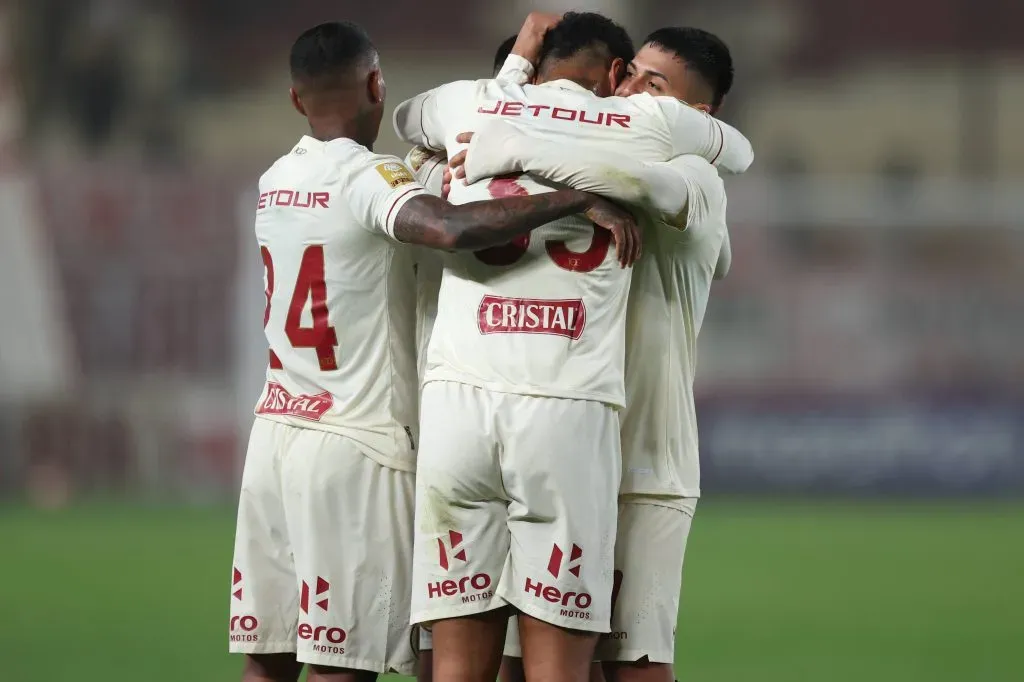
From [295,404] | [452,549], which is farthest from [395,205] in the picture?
[452,549]

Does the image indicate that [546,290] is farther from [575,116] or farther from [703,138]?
[703,138]

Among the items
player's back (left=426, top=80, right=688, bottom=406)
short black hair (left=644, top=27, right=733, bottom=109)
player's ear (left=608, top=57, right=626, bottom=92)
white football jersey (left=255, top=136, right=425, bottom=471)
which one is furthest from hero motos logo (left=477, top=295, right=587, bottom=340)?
short black hair (left=644, top=27, right=733, bottom=109)

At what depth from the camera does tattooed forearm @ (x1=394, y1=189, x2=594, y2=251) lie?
3543 millimetres

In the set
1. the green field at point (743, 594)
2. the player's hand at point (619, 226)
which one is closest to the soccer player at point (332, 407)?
the player's hand at point (619, 226)

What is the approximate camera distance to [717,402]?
13.5m

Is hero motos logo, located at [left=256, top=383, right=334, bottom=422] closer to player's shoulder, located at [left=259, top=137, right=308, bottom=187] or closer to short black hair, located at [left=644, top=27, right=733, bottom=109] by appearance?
player's shoulder, located at [left=259, top=137, right=308, bottom=187]

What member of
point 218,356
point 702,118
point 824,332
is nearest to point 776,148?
point 824,332

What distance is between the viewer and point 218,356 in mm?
13266

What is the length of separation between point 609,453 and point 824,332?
423 inches

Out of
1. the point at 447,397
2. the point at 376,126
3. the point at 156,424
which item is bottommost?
the point at 156,424

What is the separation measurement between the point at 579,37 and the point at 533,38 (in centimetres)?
13

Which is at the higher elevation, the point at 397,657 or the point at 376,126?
the point at 376,126

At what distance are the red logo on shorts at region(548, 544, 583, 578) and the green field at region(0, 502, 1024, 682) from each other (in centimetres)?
297

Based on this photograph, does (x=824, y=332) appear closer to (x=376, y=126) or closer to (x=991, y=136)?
(x=991, y=136)
